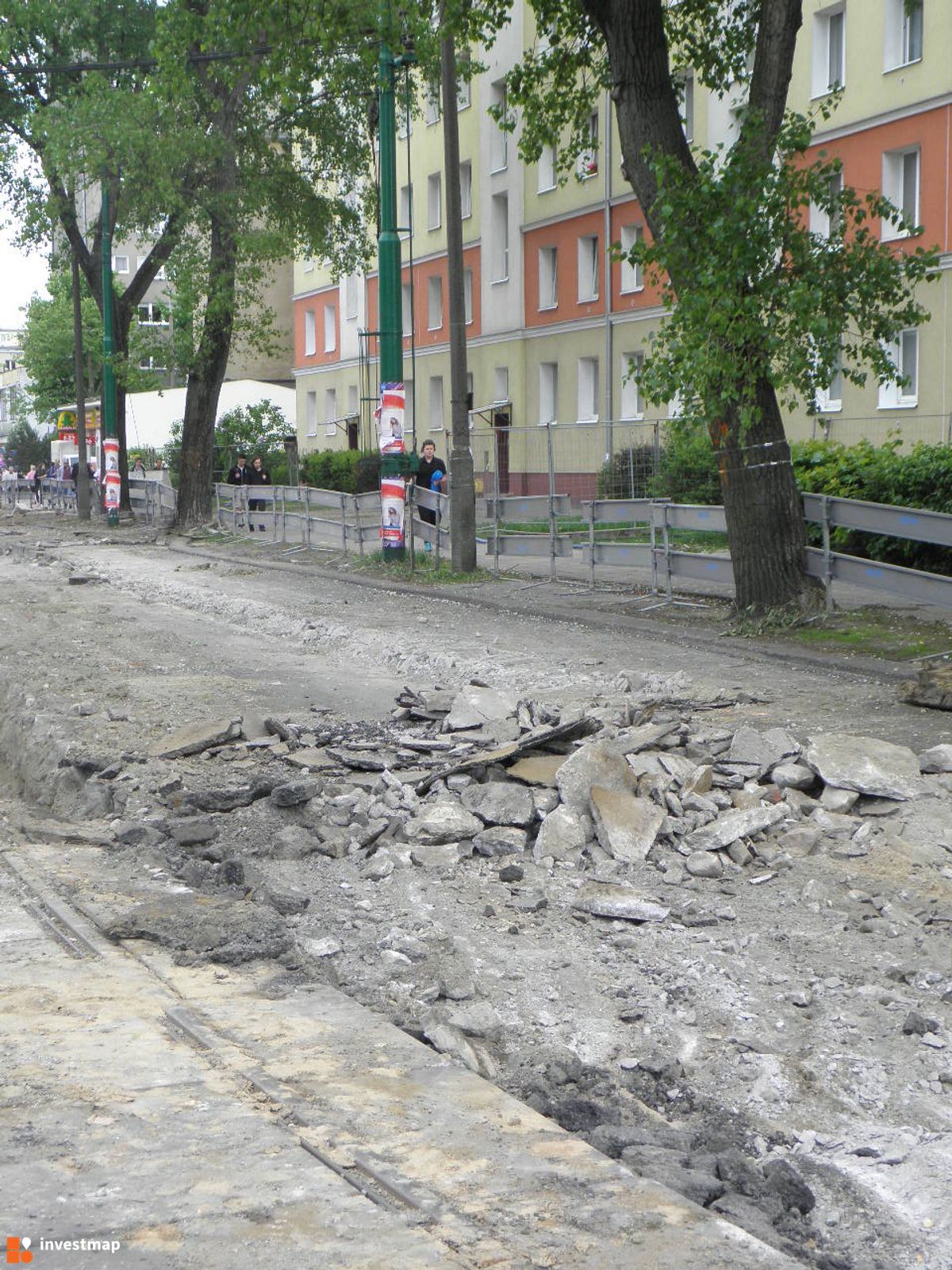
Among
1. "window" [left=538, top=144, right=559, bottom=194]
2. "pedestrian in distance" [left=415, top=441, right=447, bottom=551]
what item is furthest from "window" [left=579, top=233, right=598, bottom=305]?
"pedestrian in distance" [left=415, top=441, right=447, bottom=551]

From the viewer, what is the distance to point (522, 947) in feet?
17.9

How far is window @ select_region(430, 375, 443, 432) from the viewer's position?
46812 mm

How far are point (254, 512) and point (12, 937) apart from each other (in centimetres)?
2498

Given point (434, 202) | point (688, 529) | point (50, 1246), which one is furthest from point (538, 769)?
point (434, 202)

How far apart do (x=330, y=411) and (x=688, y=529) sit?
41722 mm

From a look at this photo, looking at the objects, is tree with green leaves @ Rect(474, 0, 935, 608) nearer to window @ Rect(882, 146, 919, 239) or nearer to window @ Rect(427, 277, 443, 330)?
window @ Rect(882, 146, 919, 239)

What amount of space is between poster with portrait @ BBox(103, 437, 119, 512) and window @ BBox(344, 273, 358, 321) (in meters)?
16.3

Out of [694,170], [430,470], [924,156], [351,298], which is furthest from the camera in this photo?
[351,298]

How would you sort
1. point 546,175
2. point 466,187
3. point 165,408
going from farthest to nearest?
point 165,408
point 466,187
point 546,175

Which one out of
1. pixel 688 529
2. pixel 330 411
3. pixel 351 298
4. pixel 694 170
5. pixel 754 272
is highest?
pixel 351 298

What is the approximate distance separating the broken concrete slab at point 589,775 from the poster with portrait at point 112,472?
32.6 metres

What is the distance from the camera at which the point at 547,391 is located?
41188 millimetres

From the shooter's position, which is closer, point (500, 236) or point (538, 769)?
point (538, 769)

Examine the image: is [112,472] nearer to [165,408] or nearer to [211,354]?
[211,354]
